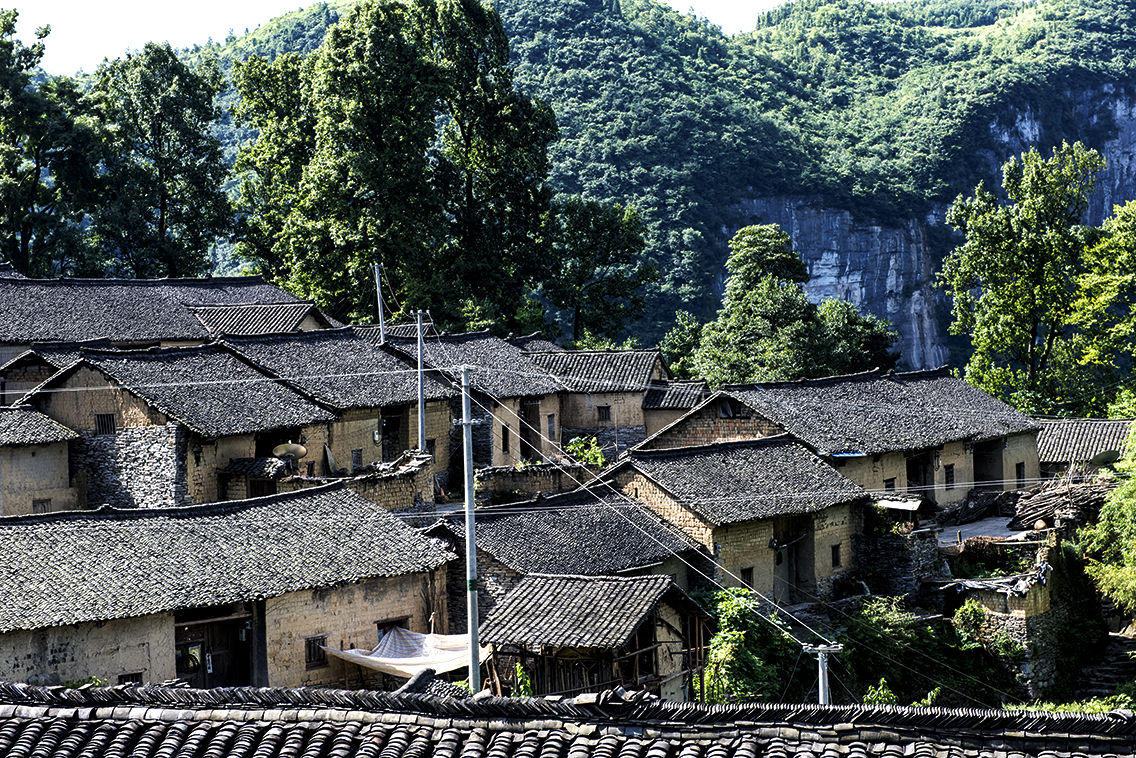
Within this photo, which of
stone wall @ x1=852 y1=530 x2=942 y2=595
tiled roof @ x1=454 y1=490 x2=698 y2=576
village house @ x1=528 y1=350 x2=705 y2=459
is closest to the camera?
tiled roof @ x1=454 y1=490 x2=698 y2=576

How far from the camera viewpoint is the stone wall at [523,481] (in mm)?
33812

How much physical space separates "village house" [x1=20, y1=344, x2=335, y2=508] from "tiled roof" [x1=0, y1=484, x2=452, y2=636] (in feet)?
17.3

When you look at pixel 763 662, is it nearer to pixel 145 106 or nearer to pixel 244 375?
pixel 244 375

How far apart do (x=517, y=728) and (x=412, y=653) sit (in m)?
14.3

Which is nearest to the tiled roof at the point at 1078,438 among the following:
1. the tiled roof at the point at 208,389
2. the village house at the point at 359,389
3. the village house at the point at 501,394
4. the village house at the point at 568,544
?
the village house at the point at 501,394

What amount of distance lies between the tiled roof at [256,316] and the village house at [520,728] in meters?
34.5

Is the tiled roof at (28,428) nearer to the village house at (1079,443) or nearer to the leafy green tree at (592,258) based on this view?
the leafy green tree at (592,258)

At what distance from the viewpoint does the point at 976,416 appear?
139 feet

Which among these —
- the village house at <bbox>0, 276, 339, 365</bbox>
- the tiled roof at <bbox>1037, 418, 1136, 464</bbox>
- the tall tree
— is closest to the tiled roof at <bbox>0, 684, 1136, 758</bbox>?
the village house at <bbox>0, 276, 339, 365</bbox>

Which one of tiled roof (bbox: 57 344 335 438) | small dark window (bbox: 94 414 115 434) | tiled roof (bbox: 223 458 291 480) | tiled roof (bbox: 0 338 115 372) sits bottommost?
tiled roof (bbox: 223 458 291 480)

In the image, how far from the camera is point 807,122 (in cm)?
10794

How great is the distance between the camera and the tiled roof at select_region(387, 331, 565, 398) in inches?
1614

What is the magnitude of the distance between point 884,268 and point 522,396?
7022cm

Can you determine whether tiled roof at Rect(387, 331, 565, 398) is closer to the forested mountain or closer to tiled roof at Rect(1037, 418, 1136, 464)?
tiled roof at Rect(1037, 418, 1136, 464)
